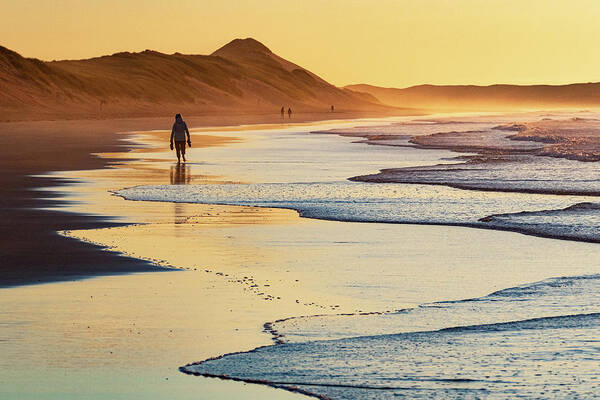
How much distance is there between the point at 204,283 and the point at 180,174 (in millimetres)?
17668

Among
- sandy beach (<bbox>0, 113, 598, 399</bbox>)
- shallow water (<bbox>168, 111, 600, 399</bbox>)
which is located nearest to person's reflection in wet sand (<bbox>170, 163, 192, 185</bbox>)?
sandy beach (<bbox>0, 113, 598, 399</bbox>)

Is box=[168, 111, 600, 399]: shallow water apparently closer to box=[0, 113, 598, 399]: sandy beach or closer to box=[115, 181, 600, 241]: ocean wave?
box=[0, 113, 598, 399]: sandy beach

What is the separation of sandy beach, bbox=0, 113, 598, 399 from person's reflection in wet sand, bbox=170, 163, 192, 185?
212 inches

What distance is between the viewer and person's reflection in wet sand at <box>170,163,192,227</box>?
17.5 m

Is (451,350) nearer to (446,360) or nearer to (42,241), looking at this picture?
(446,360)

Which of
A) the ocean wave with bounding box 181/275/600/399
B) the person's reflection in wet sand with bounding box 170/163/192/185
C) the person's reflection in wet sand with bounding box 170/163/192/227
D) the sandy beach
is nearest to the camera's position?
the ocean wave with bounding box 181/275/600/399

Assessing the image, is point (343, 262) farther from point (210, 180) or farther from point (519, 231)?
point (210, 180)

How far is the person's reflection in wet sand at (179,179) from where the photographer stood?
17.5 m

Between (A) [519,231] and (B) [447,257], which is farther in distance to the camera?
(A) [519,231]

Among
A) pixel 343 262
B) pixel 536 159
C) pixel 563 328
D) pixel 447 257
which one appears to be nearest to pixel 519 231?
pixel 447 257

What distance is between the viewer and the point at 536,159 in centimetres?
3469

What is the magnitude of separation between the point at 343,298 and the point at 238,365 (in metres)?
2.75

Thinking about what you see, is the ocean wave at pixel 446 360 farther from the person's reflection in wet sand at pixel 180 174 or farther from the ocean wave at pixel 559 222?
the person's reflection in wet sand at pixel 180 174

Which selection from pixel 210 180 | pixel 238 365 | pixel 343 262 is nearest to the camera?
pixel 238 365
